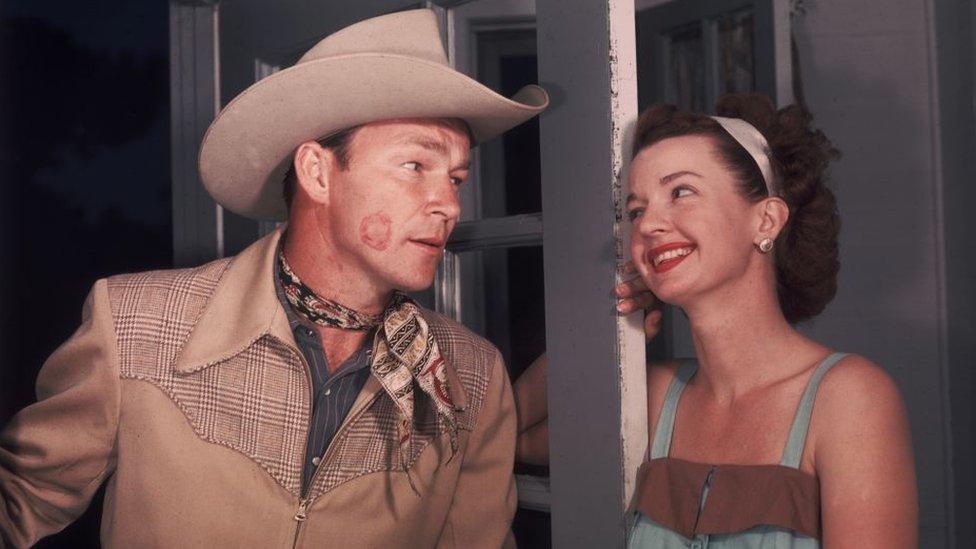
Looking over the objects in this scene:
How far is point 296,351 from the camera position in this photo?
2012mm

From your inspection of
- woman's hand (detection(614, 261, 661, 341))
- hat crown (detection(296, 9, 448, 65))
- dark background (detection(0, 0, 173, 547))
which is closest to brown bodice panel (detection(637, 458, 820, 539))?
woman's hand (detection(614, 261, 661, 341))

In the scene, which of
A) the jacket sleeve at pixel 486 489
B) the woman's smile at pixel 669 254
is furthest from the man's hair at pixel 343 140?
the jacket sleeve at pixel 486 489

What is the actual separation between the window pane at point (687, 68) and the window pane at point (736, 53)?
8 cm

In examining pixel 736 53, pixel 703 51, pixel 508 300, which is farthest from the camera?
pixel 703 51

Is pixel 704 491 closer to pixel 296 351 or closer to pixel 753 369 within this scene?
pixel 753 369

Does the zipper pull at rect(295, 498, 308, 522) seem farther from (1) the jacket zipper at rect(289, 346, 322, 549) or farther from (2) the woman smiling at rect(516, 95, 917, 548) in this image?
(2) the woman smiling at rect(516, 95, 917, 548)

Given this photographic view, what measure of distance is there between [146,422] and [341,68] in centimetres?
72

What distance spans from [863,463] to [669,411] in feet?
1.35

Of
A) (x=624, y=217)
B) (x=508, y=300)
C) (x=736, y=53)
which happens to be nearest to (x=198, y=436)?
(x=508, y=300)

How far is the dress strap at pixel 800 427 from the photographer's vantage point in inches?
71.2

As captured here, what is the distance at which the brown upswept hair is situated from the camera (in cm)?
200

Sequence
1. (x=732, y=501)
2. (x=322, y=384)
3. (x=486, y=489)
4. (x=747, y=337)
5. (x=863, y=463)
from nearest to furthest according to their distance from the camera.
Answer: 1. (x=863, y=463)
2. (x=732, y=501)
3. (x=747, y=337)
4. (x=322, y=384)
5. (x=486, y=489)

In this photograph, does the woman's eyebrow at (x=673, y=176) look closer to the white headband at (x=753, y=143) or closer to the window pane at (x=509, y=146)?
the white headband at (x=753, y=143)

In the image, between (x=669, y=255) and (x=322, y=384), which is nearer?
(x=669, y=255)
